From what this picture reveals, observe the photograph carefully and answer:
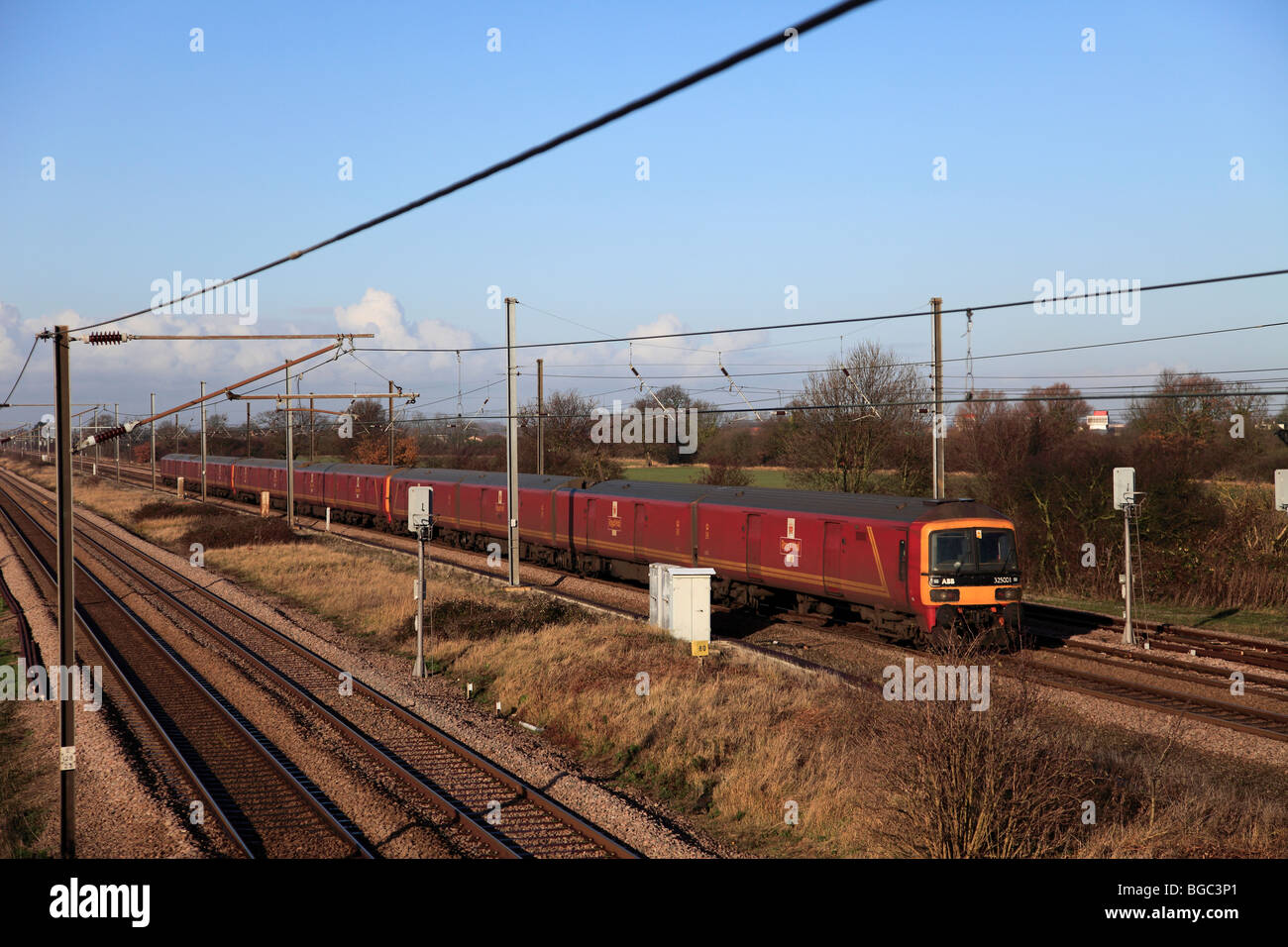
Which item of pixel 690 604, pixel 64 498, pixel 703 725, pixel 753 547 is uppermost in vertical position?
pixel 64 498

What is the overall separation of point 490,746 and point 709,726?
114 inches

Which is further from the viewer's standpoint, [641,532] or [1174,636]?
[641,532]

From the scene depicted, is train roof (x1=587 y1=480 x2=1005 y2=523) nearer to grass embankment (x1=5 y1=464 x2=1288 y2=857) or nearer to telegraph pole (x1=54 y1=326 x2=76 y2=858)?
grass embankment (x1=5 y1=464 x2=1288 y2=857)

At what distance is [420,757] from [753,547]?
35.6 feet

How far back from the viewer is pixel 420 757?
12.2m

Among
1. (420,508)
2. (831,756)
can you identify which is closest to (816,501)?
(420,508)

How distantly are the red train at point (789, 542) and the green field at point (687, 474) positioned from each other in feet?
59.4

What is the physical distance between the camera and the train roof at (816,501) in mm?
17500

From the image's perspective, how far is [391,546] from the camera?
36312 millimetres
